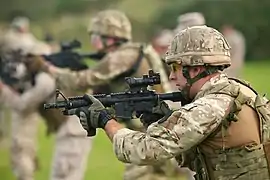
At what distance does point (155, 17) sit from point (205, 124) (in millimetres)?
10049

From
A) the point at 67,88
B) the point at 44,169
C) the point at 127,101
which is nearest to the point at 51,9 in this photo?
the point at 44,169

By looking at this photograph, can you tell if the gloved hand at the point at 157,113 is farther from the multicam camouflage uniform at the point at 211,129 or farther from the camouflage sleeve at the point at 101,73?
the camouflage sleeve at the point at 101,73

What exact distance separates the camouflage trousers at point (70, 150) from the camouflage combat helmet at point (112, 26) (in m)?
0.87

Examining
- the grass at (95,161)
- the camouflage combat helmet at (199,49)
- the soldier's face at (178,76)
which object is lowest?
the grass at (95,161)

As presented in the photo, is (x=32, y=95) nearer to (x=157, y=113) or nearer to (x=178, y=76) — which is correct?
(x=157, y=113)

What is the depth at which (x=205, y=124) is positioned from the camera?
12.6 ft

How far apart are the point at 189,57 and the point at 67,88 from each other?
128 inches

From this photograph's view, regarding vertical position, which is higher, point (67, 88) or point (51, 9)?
point (51, 9)

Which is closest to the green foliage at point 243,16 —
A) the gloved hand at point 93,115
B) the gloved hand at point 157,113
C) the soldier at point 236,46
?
the soldier at point 236,46

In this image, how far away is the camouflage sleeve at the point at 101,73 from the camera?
7.05 m

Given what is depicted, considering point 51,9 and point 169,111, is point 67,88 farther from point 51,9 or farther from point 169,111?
point 51,9

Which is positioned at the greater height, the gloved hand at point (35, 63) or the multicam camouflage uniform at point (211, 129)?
the gloved hand at point (35, 63)

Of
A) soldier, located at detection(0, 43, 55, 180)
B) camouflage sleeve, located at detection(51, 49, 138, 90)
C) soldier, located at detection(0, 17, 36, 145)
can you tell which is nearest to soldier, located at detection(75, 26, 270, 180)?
camouflage sleeve, located at detection(51, 49, 138, 90)

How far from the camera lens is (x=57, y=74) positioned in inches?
292
